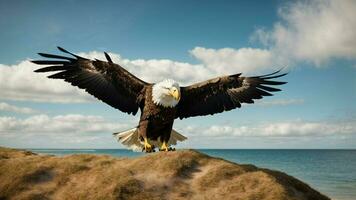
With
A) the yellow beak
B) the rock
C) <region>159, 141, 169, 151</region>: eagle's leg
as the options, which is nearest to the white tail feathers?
<region>159, 141, 169, 151</region>: eagle's leg

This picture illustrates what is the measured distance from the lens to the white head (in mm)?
12320

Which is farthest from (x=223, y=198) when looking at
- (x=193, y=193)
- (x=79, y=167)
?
(x=79, y=167)

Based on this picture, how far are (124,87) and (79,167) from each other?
2928 millimetres

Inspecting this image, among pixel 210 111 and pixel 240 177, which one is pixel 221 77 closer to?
pixel 210 111

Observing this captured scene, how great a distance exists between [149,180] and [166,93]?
264 cm

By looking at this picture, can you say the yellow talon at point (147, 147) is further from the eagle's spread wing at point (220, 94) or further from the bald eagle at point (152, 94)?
the eagle's spread wing at point (220, 94)

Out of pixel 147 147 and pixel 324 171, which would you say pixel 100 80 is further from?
pixel 324 171

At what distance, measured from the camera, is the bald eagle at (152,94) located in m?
12.7

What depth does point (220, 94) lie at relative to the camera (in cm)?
1441

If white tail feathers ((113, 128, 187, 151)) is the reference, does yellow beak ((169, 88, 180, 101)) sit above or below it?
above

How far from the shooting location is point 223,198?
10.4 m

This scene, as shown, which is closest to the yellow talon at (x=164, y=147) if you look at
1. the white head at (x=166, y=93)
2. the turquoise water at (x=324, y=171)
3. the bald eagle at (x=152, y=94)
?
the bald eagle at (x=152, y=94)

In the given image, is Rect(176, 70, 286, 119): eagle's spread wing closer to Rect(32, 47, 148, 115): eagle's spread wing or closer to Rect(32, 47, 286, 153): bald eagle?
Rect(32, 47, 286, 153): bald eagle

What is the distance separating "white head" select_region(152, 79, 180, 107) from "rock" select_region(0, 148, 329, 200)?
1.48 metres
